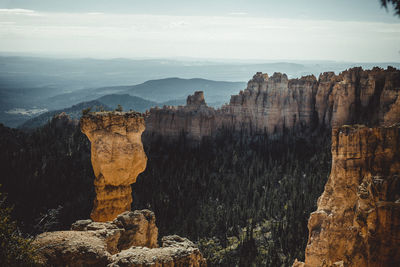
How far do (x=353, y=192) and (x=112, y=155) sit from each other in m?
14.0

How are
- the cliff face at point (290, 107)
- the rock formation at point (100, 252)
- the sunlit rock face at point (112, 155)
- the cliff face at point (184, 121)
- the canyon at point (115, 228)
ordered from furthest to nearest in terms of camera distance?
1. the cliff face at point (184, 121)
2. the cliff face at point (290, 107)
3. the sunlit rock face at point (112, 155)
4. the canyon at point (115, 228)
5. the rock formation at point (100, 252)

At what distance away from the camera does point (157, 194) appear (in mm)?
56000

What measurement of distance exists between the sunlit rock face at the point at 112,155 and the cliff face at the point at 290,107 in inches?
1599

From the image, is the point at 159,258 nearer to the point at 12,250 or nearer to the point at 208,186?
the point at 12,250

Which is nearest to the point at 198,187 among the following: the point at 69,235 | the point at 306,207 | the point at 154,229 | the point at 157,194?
the point at 157,194

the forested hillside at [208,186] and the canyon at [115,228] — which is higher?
the canyon at [115,228]

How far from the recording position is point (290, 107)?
71938 millimetres

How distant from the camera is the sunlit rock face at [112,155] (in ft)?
73.2

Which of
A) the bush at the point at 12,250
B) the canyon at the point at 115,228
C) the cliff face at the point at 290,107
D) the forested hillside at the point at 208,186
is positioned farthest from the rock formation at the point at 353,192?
the cliff face at the point at 290,107

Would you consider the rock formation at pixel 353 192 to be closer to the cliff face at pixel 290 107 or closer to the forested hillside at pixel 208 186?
the forested hillside at pixel 208 186

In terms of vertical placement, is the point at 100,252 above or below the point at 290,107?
below

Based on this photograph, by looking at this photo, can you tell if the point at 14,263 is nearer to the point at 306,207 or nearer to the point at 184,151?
the point at 306,207

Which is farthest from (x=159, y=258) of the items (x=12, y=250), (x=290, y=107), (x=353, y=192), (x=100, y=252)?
(x=290, y=107)

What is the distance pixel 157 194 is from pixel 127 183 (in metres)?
33.0
